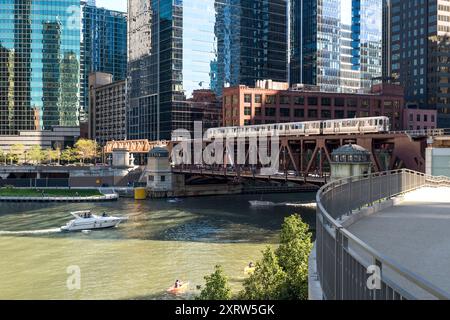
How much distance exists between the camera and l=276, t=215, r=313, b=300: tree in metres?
27.4

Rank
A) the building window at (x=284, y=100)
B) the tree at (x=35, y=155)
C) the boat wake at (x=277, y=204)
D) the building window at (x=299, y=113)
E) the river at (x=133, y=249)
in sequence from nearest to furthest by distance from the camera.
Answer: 1. the river at (x=133, y=249)
2. the boat wake at (x=277, y=204)
3. the building window at (x=284, y=100)
4. the building window at (x=299, y=113)
5. the tree at (x=35, y=155)

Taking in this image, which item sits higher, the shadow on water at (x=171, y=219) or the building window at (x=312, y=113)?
the building window at (x=312, y=113)

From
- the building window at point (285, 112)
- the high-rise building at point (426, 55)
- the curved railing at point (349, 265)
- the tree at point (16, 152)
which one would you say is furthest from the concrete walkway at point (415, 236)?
the tree at point (16, 152)

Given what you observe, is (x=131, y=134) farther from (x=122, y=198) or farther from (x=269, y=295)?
(x=269, y=295)

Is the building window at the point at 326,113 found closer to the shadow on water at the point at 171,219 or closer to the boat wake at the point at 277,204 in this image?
the shadow on water at the point at 171,219

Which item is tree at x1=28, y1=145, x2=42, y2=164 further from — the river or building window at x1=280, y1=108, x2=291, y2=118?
the river

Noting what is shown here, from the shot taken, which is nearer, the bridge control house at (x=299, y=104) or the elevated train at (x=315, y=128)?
the elevated train at (x=315, y=128)

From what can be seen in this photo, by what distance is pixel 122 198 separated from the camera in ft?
348

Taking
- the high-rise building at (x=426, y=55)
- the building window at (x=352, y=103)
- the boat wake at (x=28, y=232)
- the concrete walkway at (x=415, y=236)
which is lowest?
the boat wake at (x=28, y=232)

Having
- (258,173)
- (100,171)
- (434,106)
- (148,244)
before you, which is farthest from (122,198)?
(434,106)

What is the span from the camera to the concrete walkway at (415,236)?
1165cm

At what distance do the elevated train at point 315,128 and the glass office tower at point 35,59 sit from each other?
4280 inches

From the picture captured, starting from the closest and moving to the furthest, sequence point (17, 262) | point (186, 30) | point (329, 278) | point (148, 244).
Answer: point (329, 278)
point (17, 262)
point (148, 244)
point (186, 30)

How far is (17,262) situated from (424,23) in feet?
571
